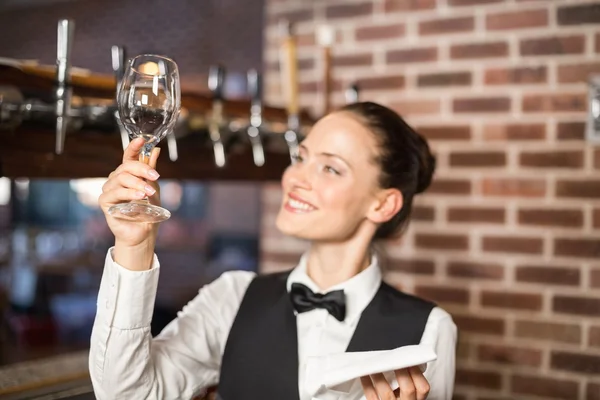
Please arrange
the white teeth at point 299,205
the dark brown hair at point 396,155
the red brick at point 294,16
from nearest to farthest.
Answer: the white teeth at point 299,205 → the dark brown hair at point 396,155 → the red brick at point 294,16

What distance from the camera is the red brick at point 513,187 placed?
6.88 feet

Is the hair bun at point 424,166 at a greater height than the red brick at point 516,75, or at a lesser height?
lesser

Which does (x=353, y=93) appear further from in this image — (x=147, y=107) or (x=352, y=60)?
(x=147, y=107)

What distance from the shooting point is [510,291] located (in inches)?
84.3

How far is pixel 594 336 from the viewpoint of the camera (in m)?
2.03

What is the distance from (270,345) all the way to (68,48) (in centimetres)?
80

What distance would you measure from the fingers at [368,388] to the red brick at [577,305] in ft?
3.34

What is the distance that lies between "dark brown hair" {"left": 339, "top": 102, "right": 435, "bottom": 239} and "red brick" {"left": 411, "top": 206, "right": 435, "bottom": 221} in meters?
0.44

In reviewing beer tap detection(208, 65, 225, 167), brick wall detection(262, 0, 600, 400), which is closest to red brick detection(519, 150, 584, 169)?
brick wall detection(262, 0, 600, 400)

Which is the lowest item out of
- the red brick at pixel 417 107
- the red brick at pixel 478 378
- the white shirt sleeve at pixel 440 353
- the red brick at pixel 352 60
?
the red brick at pixel 478 378

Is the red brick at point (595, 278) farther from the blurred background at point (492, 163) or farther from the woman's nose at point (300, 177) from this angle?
the woman's nose at point (300, 177)

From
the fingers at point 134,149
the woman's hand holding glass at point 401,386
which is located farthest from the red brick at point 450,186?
the fingers at point 134,149

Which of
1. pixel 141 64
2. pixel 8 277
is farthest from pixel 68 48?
pixel 8 277

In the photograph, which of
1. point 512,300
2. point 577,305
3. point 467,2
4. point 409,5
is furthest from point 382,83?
point 577,305
